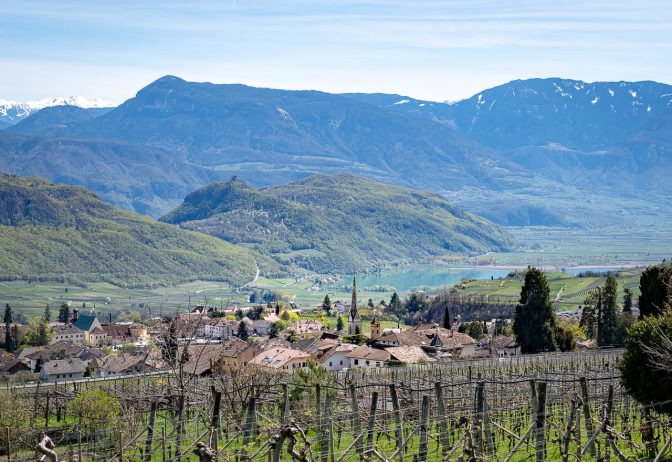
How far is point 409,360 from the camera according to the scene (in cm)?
6356

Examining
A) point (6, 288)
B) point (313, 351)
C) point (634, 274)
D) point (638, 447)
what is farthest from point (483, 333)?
point (6, 288)

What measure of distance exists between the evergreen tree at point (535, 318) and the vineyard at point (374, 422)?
22.0 ft

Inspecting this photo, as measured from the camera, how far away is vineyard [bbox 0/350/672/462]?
19.9 metres

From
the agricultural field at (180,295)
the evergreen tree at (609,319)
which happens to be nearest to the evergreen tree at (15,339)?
the agricultural field at (180,295)

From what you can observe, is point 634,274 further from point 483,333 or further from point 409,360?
point 409,360

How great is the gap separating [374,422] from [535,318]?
36.7m

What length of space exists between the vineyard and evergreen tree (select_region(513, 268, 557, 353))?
669cm

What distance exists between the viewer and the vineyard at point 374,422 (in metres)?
19.9

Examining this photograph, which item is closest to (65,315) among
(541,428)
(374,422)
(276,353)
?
(276,353)

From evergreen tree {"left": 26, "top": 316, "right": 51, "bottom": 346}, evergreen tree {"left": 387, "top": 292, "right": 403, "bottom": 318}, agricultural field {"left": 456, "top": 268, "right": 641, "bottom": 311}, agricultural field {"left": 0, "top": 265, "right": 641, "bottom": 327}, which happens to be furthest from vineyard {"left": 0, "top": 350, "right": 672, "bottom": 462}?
agricultural field {"left": 0, "top": 265, "right": 641, "bottom": 327}

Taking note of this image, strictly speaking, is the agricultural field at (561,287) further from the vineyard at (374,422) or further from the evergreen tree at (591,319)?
the vineyard at (374,422)

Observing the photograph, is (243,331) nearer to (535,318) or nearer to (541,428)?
(535,318)

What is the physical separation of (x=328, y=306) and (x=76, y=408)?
100.0m

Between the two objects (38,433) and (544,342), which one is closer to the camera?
(38,433)
